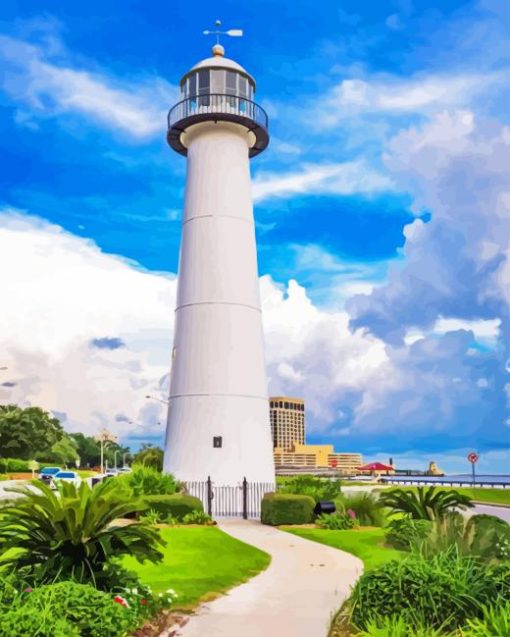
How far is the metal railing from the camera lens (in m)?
31.6

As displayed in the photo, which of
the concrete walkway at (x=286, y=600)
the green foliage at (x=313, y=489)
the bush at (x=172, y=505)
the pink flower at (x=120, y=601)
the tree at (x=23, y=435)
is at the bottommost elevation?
the concrete walkway at (x=286, y=600)

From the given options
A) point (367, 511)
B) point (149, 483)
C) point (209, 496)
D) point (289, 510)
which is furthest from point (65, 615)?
point (209, 496)

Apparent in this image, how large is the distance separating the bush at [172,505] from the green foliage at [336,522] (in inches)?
170

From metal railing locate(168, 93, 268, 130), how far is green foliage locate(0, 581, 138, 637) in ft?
85.6

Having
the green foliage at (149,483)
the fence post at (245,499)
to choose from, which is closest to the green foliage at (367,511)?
the fence post at (245,499)

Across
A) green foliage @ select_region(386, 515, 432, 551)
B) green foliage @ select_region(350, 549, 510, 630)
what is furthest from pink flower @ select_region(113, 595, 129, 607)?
green foliage @ select_region(386, 515, 432, 551)

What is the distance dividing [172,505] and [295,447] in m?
102

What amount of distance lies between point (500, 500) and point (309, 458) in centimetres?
7823

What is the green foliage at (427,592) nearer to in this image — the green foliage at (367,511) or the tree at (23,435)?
the green foliage at (367,511)

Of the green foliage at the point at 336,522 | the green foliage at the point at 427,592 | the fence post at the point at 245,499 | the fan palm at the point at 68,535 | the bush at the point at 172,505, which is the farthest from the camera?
the fence post at the point at 245,499

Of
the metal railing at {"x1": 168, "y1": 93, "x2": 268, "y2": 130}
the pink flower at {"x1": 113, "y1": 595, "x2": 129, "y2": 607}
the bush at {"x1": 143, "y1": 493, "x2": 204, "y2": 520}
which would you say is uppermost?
the metal railing at {"x1": 168, "y1": 93, "x2": 268, "y2": 130}

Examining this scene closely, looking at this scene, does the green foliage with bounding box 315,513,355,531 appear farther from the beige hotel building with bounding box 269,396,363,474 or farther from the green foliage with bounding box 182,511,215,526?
the beige hotel building with bounding box 269,396,363,474

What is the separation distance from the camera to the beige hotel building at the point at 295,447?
386ft

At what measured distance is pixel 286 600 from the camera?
38.2 ft
